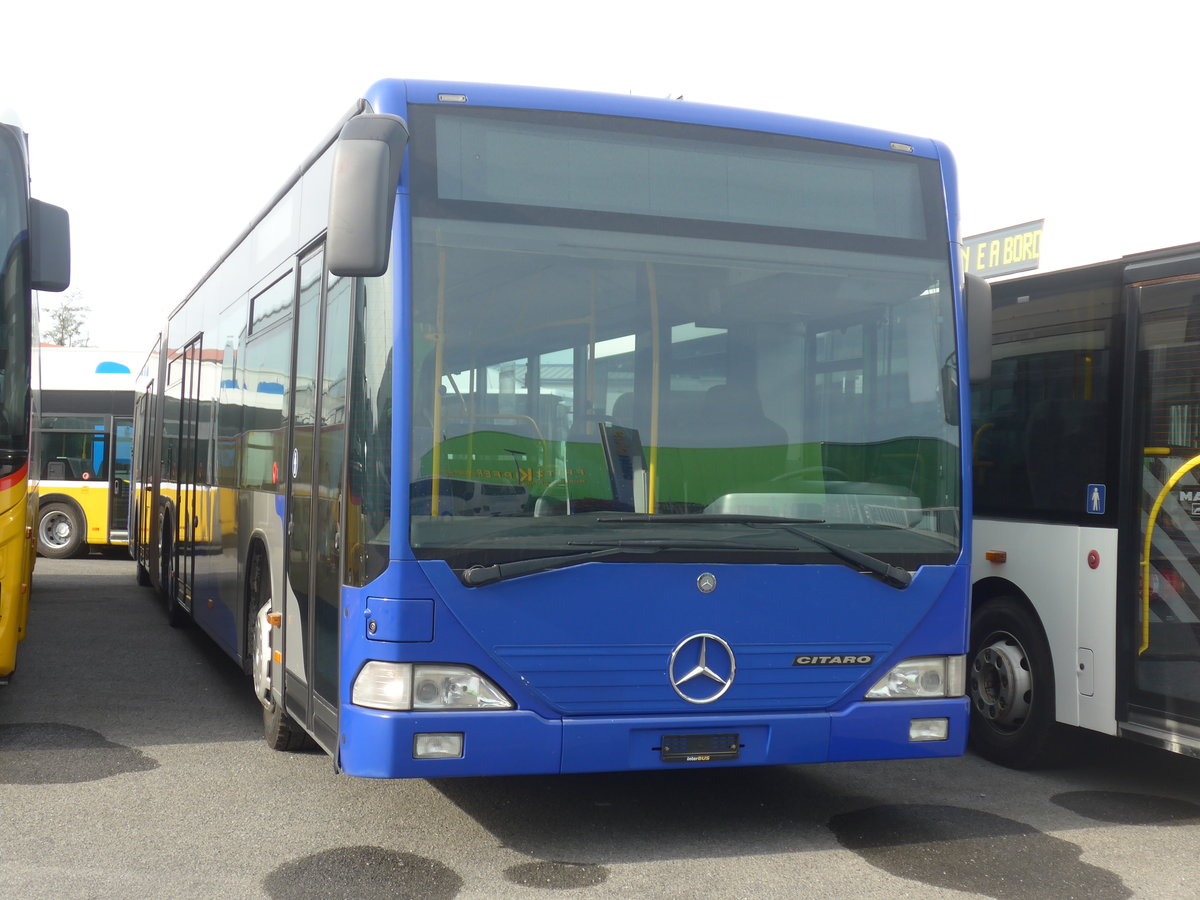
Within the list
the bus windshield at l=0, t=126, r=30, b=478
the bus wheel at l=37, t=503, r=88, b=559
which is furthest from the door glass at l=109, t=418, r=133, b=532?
the bus windshield at l=0, t=126, r=30, b=478

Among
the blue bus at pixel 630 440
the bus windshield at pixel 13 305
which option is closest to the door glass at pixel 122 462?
the bus windshield at pixel 13 305

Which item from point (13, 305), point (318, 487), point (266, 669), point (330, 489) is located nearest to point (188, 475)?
point (13, 305)

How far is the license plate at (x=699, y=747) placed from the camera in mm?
5152

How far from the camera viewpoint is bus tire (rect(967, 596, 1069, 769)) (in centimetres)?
720

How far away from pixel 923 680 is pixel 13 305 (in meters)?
4.97

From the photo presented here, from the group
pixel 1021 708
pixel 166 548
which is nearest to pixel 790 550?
pixel 1021 708

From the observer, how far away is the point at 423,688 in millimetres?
4867

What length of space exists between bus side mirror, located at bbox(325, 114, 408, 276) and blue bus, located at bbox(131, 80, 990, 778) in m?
0.01

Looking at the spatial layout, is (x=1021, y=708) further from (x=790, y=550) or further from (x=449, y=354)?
(x=449, y=354)

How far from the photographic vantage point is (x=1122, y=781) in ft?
23.7

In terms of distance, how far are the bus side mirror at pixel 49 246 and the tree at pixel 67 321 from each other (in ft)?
285

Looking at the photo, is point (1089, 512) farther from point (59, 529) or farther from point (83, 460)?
point (59, 529)

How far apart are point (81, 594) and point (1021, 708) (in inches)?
479

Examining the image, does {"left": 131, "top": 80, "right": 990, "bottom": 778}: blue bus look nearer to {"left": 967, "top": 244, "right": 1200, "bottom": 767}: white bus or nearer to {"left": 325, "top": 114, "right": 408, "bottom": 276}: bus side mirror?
{"left": 325, "top": 114, "right": 408, "bottom": 276}: bus side mirror
